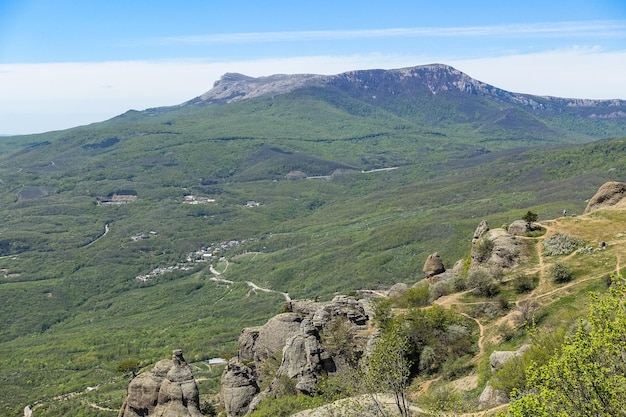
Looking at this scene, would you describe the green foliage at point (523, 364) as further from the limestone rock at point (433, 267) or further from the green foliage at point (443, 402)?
the limestone rock at point (433, 267)

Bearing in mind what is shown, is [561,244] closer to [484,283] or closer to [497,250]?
[497,250]

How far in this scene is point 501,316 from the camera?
57.0m

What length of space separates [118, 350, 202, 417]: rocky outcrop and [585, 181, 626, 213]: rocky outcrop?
59.4m

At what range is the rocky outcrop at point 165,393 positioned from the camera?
55.8 meters

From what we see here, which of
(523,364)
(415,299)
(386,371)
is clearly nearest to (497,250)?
(415,299)

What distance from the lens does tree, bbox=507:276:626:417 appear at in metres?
21.0

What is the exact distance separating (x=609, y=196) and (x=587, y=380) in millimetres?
64833

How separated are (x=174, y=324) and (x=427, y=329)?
123136mm

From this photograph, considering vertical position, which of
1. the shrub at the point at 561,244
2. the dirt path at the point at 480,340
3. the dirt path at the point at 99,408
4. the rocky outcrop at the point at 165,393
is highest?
the shrub at the point at 561,244

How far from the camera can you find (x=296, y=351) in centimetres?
5500

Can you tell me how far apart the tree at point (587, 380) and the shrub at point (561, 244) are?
4221 cm

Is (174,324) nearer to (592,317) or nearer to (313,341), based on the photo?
(313,341)

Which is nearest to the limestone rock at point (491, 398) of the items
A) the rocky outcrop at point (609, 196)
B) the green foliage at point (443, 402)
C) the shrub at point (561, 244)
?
the green foliage at point (443, 402)

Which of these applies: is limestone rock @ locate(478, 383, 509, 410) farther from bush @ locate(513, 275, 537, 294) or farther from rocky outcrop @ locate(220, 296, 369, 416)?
bush @ locate(513, 275, 537, 294)
